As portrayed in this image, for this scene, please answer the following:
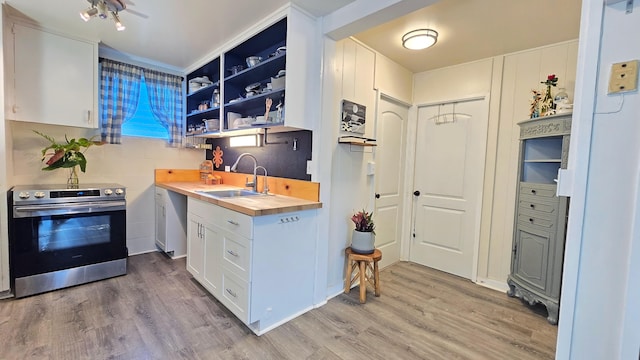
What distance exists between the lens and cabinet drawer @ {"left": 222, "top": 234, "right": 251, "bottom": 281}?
6.15 feet

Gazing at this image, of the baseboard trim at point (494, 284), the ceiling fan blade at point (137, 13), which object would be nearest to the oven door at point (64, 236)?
the ceiling fan blade at point (137, 13)

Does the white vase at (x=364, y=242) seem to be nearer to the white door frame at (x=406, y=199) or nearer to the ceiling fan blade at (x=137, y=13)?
the white door frame at (x=406, y=199)

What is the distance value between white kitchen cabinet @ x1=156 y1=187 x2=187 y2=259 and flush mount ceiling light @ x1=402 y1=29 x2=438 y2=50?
2963 millimetres

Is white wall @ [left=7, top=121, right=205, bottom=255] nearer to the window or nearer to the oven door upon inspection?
the window

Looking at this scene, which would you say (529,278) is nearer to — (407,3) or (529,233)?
(529,233)

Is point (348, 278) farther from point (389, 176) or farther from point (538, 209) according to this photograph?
point (538, 209)

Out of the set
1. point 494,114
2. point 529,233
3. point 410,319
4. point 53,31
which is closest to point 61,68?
point 53,31

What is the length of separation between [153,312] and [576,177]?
2.76m

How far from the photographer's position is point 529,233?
2422 mm

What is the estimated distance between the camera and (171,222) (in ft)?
10.5

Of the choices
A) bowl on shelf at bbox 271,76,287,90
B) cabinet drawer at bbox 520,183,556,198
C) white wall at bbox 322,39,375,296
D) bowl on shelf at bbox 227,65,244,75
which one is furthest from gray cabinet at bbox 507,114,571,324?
bowl on shelf at bbox 227,65,244,75

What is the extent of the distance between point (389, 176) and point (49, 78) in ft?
11.6

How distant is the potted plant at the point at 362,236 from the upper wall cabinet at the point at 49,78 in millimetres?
2835

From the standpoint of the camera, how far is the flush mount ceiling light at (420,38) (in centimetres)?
231
